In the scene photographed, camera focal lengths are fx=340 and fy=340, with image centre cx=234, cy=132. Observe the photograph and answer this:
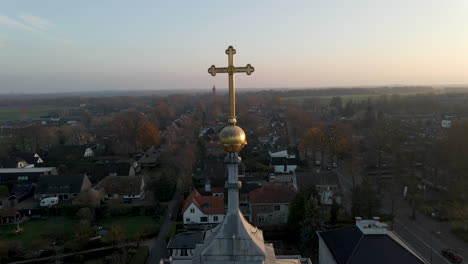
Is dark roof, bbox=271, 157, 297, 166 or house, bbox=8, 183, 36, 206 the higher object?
dark roof, bbox=271, 157, 297, 166

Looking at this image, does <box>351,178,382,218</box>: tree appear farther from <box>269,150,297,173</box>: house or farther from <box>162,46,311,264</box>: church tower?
<box>162,46,311,264</box>: church tower

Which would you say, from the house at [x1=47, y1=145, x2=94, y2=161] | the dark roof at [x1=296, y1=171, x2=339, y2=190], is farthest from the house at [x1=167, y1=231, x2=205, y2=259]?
the house at [x1=47, y1=145, x2=94, y2=161]

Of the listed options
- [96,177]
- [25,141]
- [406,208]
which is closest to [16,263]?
[96,177]

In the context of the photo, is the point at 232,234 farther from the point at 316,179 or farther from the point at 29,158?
the point at 29,158

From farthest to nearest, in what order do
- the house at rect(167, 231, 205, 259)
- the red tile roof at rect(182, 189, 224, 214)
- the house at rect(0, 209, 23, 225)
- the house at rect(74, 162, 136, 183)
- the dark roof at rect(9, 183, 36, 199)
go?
the house at rect(74, 162, 136, 183), the dark roof at rect(9, 183, 36, 199), the house at rect(0, 209, 23, 225), the red tile roof at rect(182, 189, 224, 214), the house at rect(167, 231, 205, 259)

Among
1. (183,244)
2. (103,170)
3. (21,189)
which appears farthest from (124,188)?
(183,244)

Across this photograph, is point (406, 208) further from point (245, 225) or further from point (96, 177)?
point (96, 177)

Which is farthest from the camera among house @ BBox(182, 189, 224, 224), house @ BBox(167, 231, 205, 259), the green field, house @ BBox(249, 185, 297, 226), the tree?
the green field
